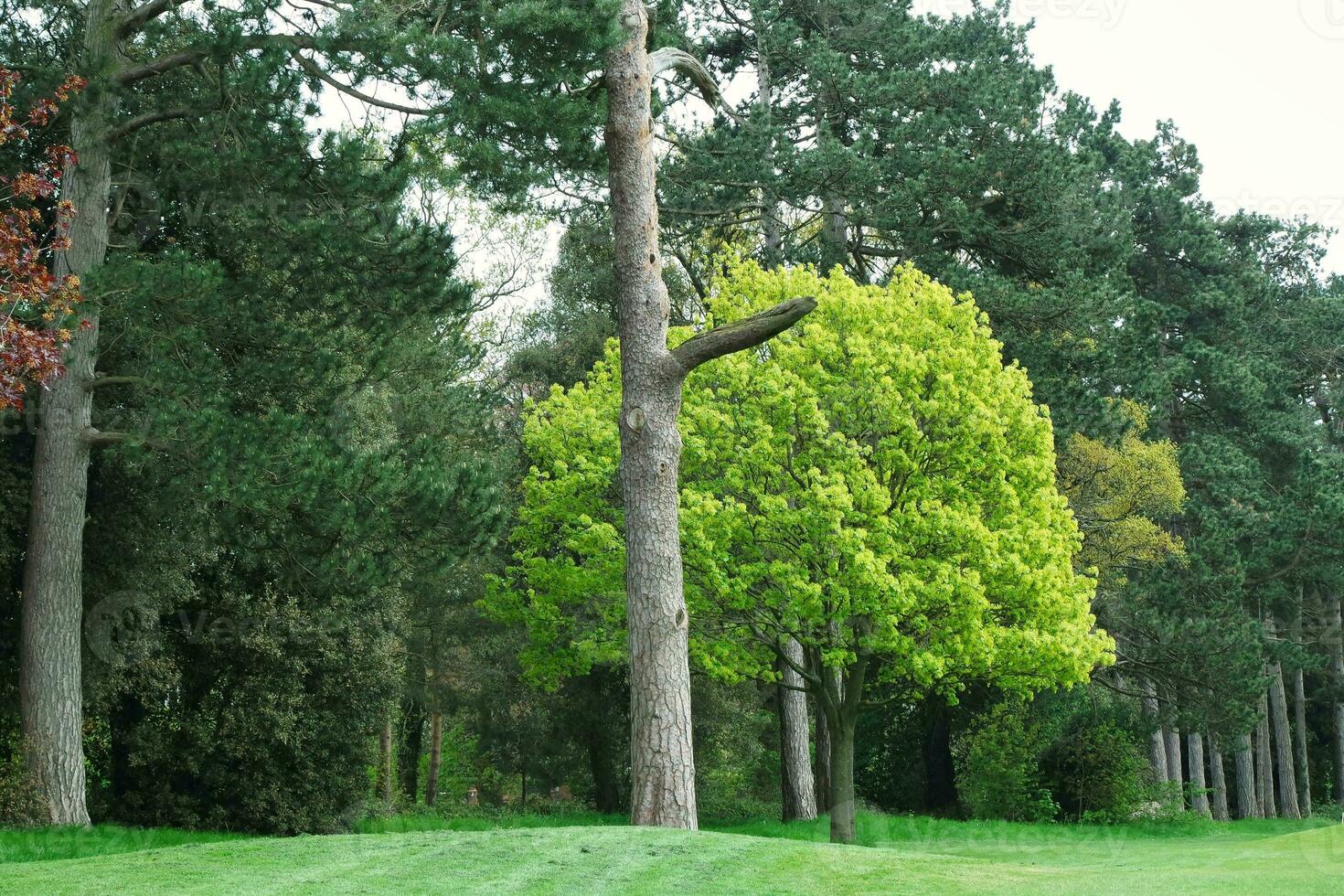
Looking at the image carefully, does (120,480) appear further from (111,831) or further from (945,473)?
(945,473)

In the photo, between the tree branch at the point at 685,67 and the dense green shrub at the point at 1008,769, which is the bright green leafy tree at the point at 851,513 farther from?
the dense green shrub at the point at 1008,769

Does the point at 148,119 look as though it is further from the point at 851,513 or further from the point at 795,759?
the point at 795,759

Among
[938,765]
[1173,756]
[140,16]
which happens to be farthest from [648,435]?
[1173,756]

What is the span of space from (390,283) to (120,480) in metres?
4.55

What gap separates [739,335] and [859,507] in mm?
4861

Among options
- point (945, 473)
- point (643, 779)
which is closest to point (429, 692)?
point (945, 473)

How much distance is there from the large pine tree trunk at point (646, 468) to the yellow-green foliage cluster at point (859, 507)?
3415mm

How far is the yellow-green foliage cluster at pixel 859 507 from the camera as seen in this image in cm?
1406

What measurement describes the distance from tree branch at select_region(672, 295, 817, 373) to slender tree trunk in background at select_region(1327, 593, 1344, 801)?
28.0 metres

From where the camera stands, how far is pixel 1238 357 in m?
29.4

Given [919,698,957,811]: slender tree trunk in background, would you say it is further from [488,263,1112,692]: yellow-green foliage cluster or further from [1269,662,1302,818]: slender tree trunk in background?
[488,263,1112,692]: yellow-green foliage cluster

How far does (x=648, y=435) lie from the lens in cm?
1091

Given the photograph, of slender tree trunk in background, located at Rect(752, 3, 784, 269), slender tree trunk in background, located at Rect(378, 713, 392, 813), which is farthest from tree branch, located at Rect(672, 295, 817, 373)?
slender tree trunk in background, located at Rect(378, 713, 392, 813)

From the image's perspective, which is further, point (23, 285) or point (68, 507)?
point (68, 507)
